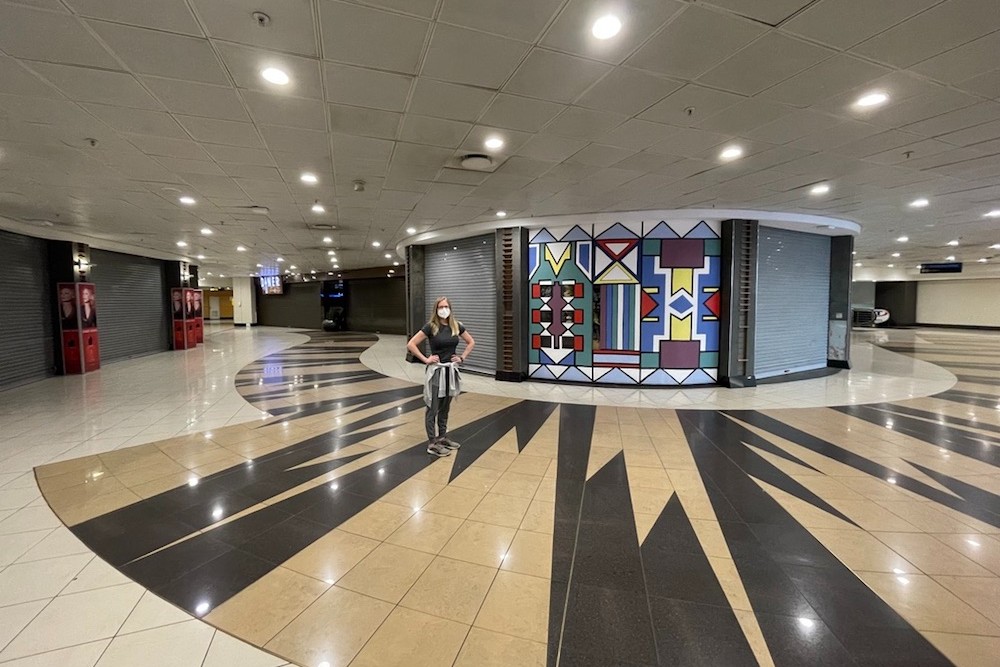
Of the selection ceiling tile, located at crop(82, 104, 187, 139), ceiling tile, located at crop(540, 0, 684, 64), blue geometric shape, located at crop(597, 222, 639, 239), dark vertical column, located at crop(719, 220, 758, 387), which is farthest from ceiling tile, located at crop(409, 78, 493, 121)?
dark vertical column, located at crop(719, 220, 758, 387)

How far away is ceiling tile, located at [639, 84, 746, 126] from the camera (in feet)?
11.1

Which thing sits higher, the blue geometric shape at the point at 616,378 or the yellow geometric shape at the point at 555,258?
the yellow geometric shape at the point at 555,258

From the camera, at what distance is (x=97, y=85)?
10.4 ft

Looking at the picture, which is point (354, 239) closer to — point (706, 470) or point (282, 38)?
point (282, 38)

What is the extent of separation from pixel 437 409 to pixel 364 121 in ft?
9.77

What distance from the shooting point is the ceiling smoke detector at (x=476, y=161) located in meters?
4.69

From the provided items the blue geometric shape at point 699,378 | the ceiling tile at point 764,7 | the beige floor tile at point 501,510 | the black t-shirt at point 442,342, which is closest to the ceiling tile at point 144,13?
the black t-shirt at point 442,342

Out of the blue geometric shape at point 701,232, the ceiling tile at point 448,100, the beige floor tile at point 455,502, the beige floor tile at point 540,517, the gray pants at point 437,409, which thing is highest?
the ceiling tile at point 448,100

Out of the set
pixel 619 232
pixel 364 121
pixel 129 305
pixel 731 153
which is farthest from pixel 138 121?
pixel 129 305

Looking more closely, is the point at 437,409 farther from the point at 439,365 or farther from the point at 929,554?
the point at 929,554

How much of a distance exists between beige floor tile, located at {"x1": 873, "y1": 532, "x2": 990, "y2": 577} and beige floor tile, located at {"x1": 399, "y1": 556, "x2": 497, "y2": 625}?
2.70 meters

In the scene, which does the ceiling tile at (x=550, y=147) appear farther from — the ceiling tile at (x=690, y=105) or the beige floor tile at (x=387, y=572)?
the beige floor tile at (x=387, y=572)

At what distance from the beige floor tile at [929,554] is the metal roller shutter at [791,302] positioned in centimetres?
611

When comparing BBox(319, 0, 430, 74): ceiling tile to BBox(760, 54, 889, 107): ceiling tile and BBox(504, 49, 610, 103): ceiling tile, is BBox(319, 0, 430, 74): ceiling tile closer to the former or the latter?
BBox(504, 49, 610, 103): ceiling tile
